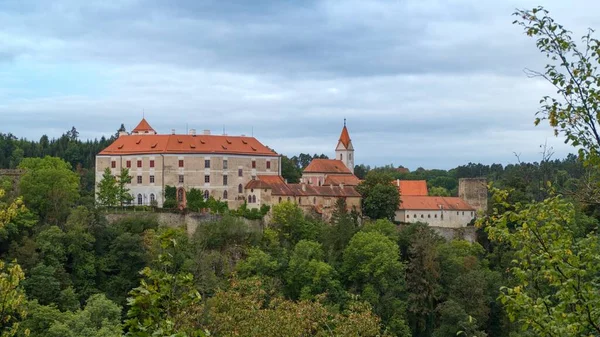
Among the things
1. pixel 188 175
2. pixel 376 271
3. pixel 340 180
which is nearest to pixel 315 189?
pixel 340 180

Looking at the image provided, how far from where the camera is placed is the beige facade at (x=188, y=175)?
2463 inches

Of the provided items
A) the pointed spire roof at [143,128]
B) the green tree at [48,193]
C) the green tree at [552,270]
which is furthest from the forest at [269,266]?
the green tree at [552,270]

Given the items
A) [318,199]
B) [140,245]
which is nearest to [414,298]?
[318,199]

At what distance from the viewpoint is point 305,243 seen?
56375mm

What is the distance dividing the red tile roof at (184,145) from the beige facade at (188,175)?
0.54 m

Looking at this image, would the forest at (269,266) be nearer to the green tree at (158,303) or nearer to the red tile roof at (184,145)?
the red tile roof at (184,145)

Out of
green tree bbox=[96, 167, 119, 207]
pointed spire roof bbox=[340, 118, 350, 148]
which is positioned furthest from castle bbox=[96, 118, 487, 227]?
pointed spire roof bbox=[340, 118, 350, 148]

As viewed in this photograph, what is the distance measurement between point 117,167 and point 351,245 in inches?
707

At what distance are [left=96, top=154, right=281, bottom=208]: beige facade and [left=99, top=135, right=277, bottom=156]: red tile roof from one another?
1.76ft

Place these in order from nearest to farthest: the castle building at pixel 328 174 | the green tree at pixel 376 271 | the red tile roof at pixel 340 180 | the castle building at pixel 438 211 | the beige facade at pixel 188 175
Result: the green tree at pixel 376 271
the beige facade at pixel 188 175
the red tile roof at pixel 340 180
the castle building at pixel 438 211
the castle building at pixel 328 174

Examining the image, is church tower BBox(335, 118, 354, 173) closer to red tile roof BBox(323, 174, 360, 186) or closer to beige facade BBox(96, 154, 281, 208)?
red tile roof BBox(323, 174, 360, 186)

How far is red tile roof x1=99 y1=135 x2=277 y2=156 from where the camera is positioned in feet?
210

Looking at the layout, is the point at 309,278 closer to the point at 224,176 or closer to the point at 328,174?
→ the point at 224,176

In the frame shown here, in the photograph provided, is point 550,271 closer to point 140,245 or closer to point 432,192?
point 140,245
